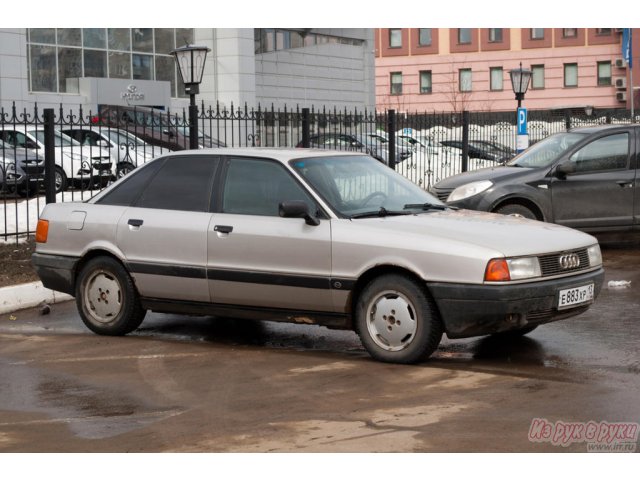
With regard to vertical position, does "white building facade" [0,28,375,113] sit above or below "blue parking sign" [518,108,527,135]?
above

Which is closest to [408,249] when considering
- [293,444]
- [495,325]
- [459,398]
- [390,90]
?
[495,325]

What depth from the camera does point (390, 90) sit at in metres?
76.1

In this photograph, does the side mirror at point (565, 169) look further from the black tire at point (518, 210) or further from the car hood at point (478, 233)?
the car hood at point (478, 233)

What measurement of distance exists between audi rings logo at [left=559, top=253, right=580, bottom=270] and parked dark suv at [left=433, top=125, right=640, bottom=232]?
630 cm

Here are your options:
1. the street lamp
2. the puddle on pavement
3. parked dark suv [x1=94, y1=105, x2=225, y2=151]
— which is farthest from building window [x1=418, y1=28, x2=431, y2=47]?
the puddle on pavement

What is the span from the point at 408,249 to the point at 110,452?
295cm

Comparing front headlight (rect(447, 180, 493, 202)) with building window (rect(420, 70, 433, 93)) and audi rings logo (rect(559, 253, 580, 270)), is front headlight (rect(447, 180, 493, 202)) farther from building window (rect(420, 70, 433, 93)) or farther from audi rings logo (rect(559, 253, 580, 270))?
building window (rect(420, 70, 433, 93))

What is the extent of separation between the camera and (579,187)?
47.6ft

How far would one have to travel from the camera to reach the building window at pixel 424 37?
73.5 metres

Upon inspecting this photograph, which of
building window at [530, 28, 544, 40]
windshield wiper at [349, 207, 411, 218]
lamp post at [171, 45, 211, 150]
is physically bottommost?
windshield wiper at [349, 207, 411, 218]

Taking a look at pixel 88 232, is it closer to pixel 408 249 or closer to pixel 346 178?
pixel 346 178

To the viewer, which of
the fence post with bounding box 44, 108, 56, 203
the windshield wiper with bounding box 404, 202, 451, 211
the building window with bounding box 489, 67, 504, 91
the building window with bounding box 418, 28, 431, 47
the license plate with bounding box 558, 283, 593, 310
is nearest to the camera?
the license plate with bounding box 558, 283, 593, 310

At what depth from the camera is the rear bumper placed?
31.1 feet

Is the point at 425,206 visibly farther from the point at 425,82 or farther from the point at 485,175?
the point at 425,82
